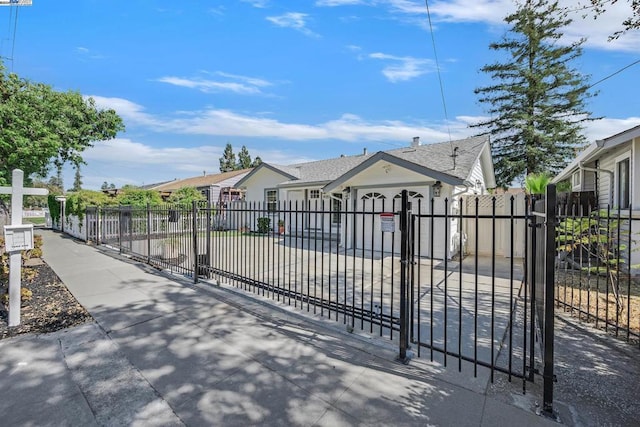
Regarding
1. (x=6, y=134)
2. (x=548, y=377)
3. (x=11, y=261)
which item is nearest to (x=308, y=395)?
(x=548, y=377)

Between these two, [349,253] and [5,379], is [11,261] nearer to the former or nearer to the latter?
[5,379]

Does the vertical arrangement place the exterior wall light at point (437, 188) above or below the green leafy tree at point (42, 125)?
below

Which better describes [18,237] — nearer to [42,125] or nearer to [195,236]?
[195,236]

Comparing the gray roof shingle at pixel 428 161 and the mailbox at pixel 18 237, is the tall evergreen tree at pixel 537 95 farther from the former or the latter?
the mailbox at pixel 18 237

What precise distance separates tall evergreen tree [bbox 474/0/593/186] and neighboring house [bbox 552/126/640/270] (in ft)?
31.3

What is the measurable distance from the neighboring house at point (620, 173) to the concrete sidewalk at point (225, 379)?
4.77m

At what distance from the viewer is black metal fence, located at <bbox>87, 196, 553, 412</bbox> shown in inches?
118

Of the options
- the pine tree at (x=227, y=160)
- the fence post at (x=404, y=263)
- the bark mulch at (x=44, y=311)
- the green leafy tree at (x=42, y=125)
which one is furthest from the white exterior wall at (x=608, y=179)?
the pine tree at (x=227, y=160)

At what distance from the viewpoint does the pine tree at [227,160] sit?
53.5 meters

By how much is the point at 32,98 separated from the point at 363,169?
45.5ft

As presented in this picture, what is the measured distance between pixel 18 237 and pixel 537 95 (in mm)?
25435

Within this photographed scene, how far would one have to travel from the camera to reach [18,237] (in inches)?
155

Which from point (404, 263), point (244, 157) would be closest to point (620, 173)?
point (404, 263)

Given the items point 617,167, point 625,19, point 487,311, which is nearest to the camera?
point 625,19
